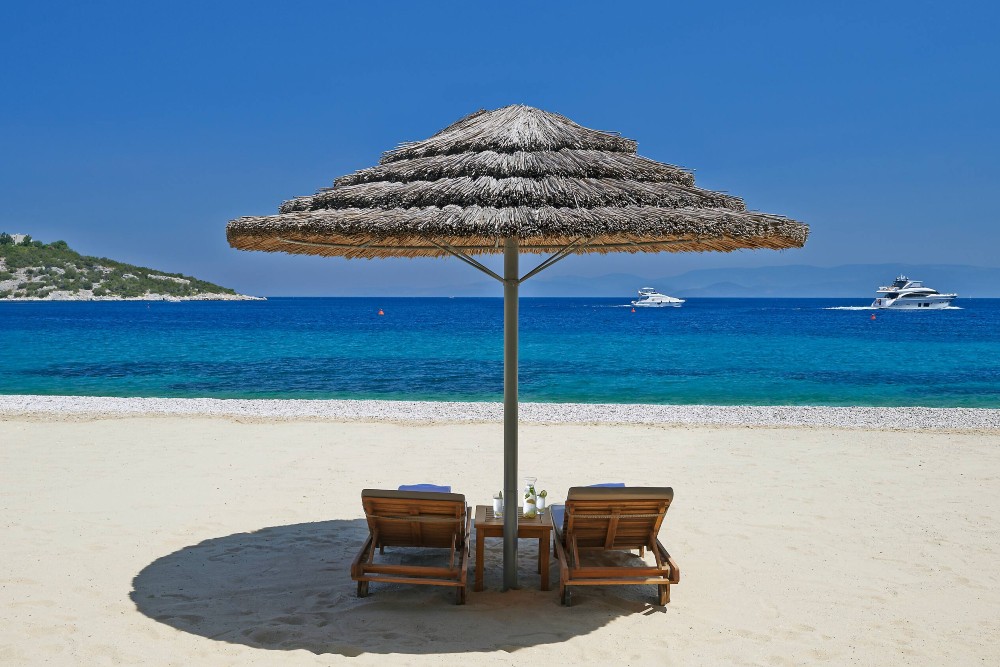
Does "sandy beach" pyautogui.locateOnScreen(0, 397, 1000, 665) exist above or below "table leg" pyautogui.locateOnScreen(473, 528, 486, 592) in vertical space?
below

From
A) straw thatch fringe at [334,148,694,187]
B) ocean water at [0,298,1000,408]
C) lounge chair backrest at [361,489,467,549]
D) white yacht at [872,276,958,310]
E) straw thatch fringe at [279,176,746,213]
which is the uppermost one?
white yacht at [872,276,958,310]

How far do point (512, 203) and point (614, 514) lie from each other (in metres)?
1.80

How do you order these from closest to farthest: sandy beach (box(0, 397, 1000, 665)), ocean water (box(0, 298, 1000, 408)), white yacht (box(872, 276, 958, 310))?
sandy beach (box(0, 397, 1000, 665)) → ocean water (box(0, 298, 1000, 408)) → white yacht (box(872, 276, 958, 310))

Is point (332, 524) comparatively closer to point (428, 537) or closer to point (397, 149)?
point (428, 537)

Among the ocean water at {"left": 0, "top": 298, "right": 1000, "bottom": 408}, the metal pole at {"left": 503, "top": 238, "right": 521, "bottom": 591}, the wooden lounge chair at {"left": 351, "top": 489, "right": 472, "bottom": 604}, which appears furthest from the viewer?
the ocean water at {"left": 0, "top": 298, "right": 1000, "bottom": 408}

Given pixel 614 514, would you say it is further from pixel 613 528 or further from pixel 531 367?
pixel 531 367

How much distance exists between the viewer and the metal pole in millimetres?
4109

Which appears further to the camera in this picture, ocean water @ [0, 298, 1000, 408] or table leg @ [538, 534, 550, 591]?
ocean water @ [0, 298, 1000, 408]

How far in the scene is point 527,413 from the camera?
40.4ft

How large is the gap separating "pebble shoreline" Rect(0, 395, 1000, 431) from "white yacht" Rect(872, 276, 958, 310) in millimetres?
83272

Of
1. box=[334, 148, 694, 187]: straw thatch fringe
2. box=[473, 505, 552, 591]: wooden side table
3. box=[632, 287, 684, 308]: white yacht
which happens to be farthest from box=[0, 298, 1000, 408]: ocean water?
box=[632, 287, 684, 308]: white yacht

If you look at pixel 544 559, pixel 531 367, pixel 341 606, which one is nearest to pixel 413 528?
pixel 341 606

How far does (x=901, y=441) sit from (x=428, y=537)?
7646 millimetres

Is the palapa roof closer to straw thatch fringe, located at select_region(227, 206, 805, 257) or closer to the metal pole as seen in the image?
straw thatch fringe, located at select_region(227, 206, 805, 257)
